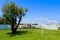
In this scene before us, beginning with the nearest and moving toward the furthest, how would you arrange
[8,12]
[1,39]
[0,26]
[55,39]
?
[55,39], [1,39], [8,12], [0,26]

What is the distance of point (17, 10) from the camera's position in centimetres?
3319

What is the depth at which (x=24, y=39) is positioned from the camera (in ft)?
87.3

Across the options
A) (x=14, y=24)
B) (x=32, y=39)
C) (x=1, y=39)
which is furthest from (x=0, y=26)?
(x=32, y=39)

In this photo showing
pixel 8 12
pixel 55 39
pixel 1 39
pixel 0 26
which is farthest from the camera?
pixel 0 26

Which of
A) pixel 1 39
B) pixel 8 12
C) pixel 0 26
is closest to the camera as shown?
pixel 1 39

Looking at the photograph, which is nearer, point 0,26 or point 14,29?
point 14,29

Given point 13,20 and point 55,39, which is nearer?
point 55,39

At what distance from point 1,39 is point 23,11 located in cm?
884

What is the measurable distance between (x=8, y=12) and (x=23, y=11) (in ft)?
11.0

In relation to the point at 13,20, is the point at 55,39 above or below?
below

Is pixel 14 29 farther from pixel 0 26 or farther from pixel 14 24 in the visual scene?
pixel 0 26

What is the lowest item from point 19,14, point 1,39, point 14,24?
point 1,39

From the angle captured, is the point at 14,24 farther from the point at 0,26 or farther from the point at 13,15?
the point at 0,26

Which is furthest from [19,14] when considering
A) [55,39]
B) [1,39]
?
[55,39]
